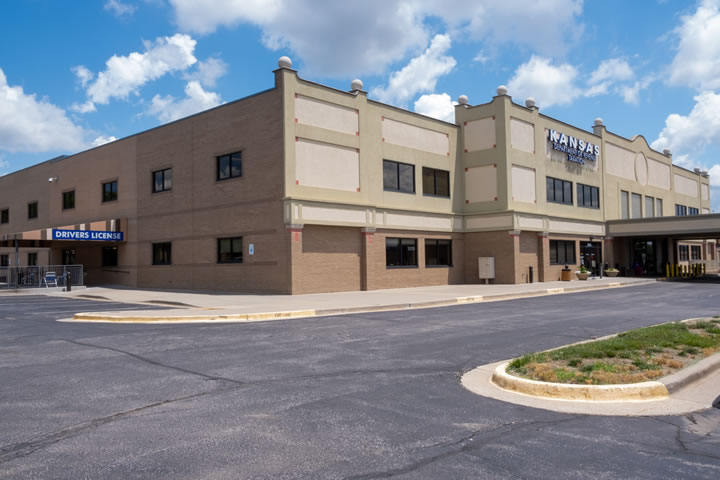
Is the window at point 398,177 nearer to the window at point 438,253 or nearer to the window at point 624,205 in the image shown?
the window at point 438,253

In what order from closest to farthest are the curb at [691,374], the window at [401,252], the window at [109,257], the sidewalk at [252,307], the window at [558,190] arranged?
the curb at [691,374], the sidewalk at [252,307], the window at [401,252], the window at [109,257], the window at [558,190]

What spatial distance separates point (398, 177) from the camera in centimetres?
3081

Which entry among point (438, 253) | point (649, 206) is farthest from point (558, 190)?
point (649, 206)

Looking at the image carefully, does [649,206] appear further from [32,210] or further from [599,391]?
[32,210]

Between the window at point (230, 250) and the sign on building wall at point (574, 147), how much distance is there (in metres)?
21.9

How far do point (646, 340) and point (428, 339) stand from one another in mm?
4069

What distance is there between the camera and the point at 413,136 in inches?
1252

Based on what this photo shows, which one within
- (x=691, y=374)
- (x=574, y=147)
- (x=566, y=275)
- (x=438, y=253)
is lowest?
(x=691, y=374)

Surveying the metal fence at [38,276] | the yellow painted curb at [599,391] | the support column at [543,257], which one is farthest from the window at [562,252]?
the yellow painted curb at [599,391]

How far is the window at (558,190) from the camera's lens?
121 feet

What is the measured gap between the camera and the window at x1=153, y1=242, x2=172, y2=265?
31688 mm

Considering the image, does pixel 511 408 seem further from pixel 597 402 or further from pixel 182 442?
pixel 182 442

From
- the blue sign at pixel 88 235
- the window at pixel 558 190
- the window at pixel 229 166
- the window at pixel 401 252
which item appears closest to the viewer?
the window at pixel 229 166

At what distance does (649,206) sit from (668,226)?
1122cm
